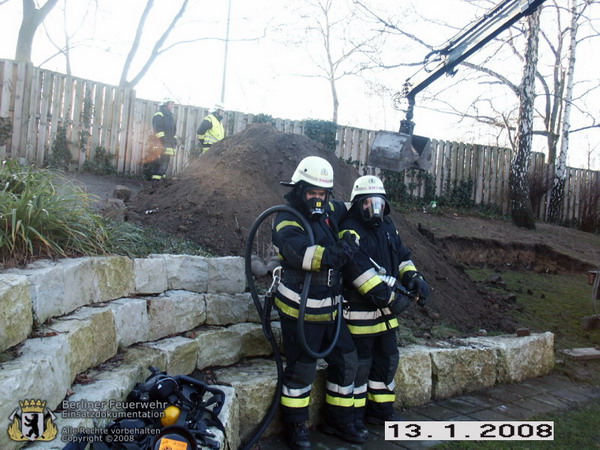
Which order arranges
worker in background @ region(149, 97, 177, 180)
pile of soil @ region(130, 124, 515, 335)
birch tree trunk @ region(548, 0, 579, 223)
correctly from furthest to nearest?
birch tree trunk @ region(548, 0, 579, 223) < worker in background @ region(149, 97, 177, 180) < pile of soil @ region(130, 124, 515, 335)

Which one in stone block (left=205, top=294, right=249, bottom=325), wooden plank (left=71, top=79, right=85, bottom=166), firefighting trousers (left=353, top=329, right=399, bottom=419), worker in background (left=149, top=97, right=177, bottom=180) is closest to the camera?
firefighting trousers (left=353, top=329, right=399, bottom=419)

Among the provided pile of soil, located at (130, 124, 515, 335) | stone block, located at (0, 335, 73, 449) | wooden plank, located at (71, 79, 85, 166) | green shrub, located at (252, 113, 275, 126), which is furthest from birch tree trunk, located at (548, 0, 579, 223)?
stone block, located at (0, 335, 73, 449)

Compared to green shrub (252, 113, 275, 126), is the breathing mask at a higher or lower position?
lower

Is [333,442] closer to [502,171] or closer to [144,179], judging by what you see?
[144,179]

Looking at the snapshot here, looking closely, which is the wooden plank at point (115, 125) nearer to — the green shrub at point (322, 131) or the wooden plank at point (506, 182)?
the green shrub at point (322, 131)

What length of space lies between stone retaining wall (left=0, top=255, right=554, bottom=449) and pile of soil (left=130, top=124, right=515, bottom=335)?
0.84 m

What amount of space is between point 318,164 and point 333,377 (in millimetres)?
1774

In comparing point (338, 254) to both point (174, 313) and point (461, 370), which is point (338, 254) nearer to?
point (174, 313)

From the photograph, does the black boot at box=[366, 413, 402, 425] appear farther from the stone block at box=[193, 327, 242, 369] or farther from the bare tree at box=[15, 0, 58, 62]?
the bare tree at box=[15, 0, 58, 62]

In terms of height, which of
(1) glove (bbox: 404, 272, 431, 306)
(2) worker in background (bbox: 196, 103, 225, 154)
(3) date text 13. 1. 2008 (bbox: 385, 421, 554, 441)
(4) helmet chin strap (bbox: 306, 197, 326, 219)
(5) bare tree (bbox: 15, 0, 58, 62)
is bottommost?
(3) date text 13. 1. 2008 (bbox: 385, 421, 554, 441)

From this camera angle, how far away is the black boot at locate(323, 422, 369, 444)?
4375mm

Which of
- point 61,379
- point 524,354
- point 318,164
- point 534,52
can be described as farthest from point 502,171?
point 61,379

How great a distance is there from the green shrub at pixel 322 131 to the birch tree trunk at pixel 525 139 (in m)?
5.24

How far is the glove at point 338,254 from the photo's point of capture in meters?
4.06
